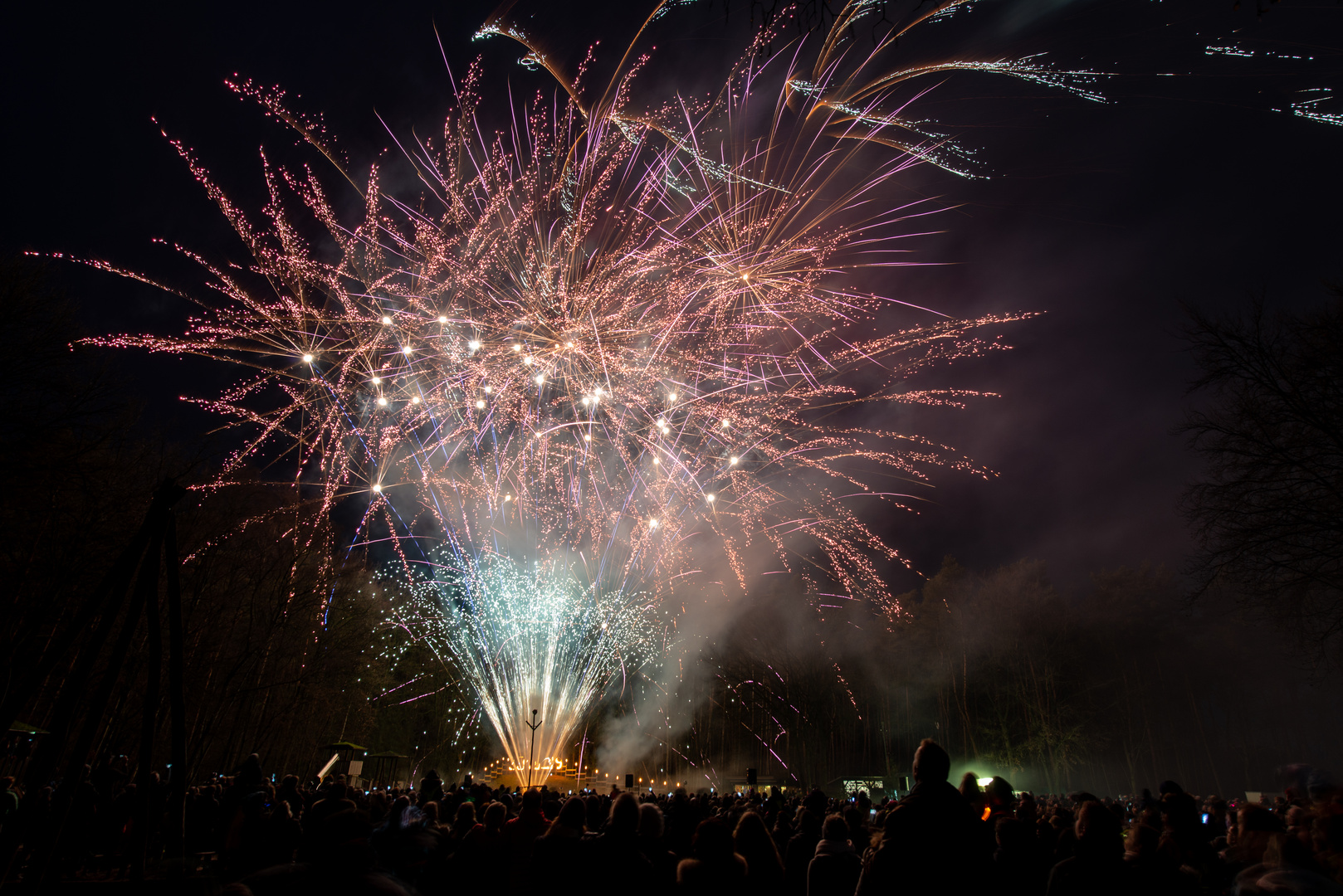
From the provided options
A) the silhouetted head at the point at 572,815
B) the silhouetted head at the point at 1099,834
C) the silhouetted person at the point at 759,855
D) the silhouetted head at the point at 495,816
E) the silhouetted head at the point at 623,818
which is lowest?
the silhouetted head at the point at 495,816

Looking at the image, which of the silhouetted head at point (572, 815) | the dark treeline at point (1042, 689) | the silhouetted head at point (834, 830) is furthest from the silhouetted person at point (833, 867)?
the dark treeline at point (1042, 689)

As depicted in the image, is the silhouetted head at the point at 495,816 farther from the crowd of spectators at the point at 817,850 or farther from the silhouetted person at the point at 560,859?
the silhouetted person at the point at 560,859

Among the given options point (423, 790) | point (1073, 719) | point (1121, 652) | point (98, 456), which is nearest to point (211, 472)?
point (98, 456)

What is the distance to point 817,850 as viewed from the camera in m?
4.22

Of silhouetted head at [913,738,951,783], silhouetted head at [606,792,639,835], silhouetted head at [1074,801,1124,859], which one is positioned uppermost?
silhouetted head at [913,738,951,783]

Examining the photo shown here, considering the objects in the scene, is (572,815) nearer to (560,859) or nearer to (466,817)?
(560,859)

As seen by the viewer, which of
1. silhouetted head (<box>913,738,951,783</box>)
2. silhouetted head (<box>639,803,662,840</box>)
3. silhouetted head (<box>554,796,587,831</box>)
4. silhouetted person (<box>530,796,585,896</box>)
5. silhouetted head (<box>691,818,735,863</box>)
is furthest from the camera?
silhouetted head (<box>639,803,662,840</box>)

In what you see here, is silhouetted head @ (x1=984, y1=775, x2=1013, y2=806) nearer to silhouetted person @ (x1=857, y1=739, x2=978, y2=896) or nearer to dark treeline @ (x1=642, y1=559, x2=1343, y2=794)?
silhouetted person @ (x1=857, y1=739, x2=978, y2=896)

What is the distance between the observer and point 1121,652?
1355 inches

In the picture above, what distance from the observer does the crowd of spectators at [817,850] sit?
9.27 ft

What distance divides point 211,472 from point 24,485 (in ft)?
27.0

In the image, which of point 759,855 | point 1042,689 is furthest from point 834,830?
point 1042,689

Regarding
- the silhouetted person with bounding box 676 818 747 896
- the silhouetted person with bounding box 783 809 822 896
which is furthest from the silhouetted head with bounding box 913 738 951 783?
the silhouetted person with bounding box 783 809 822 896

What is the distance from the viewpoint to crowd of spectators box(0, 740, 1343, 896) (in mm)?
2826
